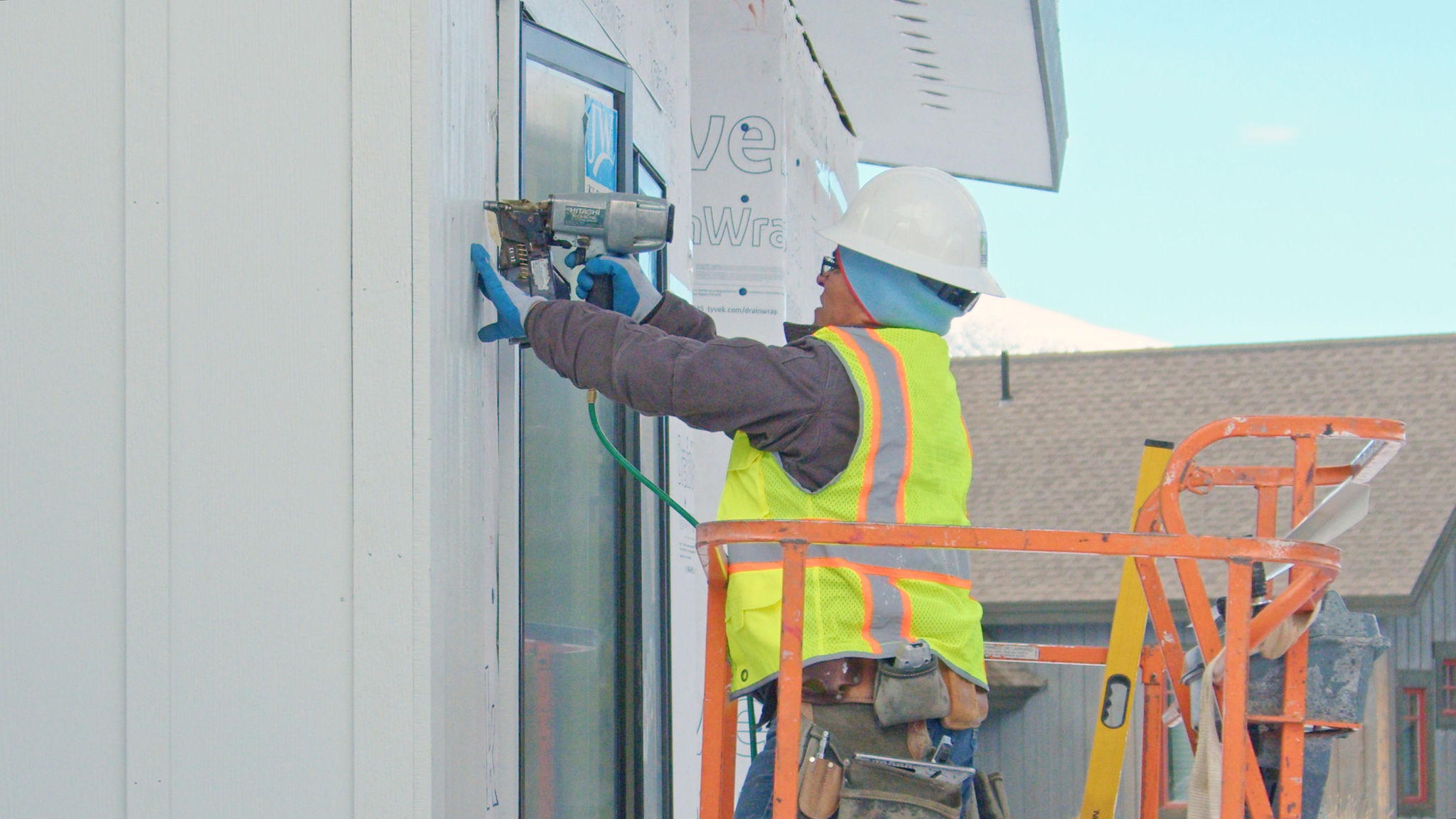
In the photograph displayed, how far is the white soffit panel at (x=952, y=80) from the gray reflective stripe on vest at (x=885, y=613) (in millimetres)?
4826

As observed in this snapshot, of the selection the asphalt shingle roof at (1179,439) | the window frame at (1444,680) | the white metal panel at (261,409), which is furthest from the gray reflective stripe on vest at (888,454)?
the window frame at (1444,680)

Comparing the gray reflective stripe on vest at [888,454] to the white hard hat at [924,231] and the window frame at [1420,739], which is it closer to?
the white hard hat at [924,231]

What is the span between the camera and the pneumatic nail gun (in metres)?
2.85

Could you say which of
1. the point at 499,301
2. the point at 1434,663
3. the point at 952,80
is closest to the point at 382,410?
the point at 499,301

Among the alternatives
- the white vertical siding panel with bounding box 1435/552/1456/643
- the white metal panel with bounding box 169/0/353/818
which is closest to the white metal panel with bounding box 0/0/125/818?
the white metal panel with bounding box 169/0/353/818

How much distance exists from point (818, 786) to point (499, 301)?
1098 millimetres

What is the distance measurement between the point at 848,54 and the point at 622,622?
5.24m

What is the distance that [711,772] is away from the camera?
2582 mm

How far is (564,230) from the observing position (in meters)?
2.86

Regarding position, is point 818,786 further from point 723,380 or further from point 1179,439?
point 1179,439

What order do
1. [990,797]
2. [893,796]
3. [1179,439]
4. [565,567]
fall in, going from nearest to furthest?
[893,796] < [990,797] < [565,567] < [1179,439]

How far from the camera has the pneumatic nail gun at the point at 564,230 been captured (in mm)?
2848

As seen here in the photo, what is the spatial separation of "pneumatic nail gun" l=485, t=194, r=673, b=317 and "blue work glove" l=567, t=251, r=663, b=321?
0.03 m

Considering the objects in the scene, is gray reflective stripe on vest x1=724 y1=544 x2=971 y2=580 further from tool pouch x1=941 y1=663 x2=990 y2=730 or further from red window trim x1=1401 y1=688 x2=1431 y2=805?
red window trim x1=1401 y1=688 x2=1431 y2=805
